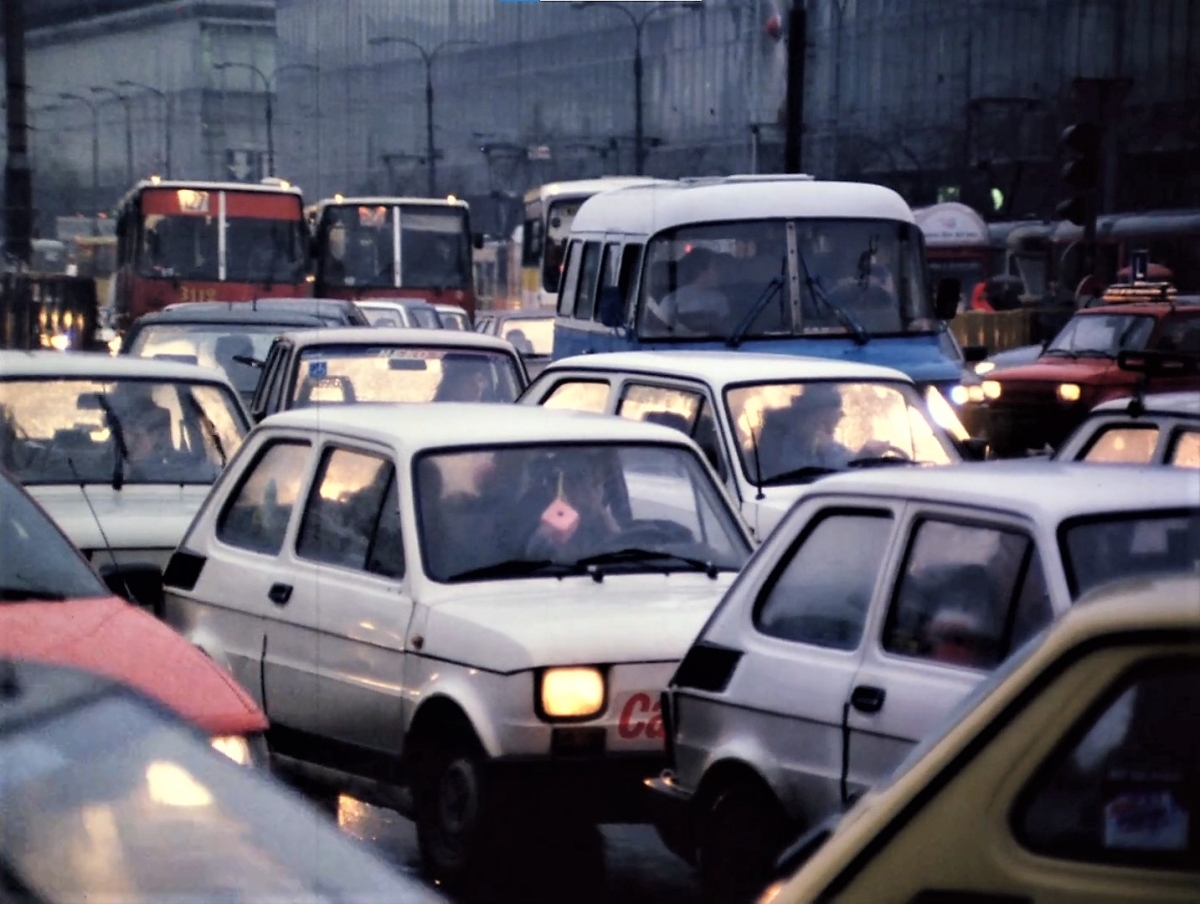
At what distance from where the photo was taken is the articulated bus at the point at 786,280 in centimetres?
1412

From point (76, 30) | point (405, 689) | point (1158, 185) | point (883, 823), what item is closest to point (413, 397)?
point (405, 689)

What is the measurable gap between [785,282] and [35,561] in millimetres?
8666

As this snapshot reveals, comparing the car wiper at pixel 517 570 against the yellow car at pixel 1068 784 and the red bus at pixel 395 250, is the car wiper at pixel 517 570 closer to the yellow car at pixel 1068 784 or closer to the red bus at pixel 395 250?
the yellow car at pixel 1068 784

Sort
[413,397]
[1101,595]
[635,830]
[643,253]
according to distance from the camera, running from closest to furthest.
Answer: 1. [1101,595]
2. [635,830]
3. [413,397]
4. [643,253]

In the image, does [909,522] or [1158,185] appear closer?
[909,522]

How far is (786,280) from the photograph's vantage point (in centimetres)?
1435

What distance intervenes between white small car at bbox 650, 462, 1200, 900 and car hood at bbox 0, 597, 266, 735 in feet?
3.92

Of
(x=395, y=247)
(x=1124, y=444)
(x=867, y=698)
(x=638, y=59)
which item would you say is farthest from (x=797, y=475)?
(x=395, y=247)

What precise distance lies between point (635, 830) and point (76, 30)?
714 inches

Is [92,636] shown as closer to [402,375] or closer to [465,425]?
[465,425]

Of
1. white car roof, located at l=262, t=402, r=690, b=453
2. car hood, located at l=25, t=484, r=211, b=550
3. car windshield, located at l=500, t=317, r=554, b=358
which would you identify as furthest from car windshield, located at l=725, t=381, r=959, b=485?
car windshield, located at l=500, t=317, r=554, b=358

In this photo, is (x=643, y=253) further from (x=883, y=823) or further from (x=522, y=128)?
(x=883, y=823)

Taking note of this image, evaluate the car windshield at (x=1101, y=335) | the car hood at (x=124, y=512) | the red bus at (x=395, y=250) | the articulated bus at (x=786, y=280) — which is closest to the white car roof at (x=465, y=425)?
the car hood at (x=124, y=512)

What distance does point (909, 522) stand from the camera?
17.5 feet
